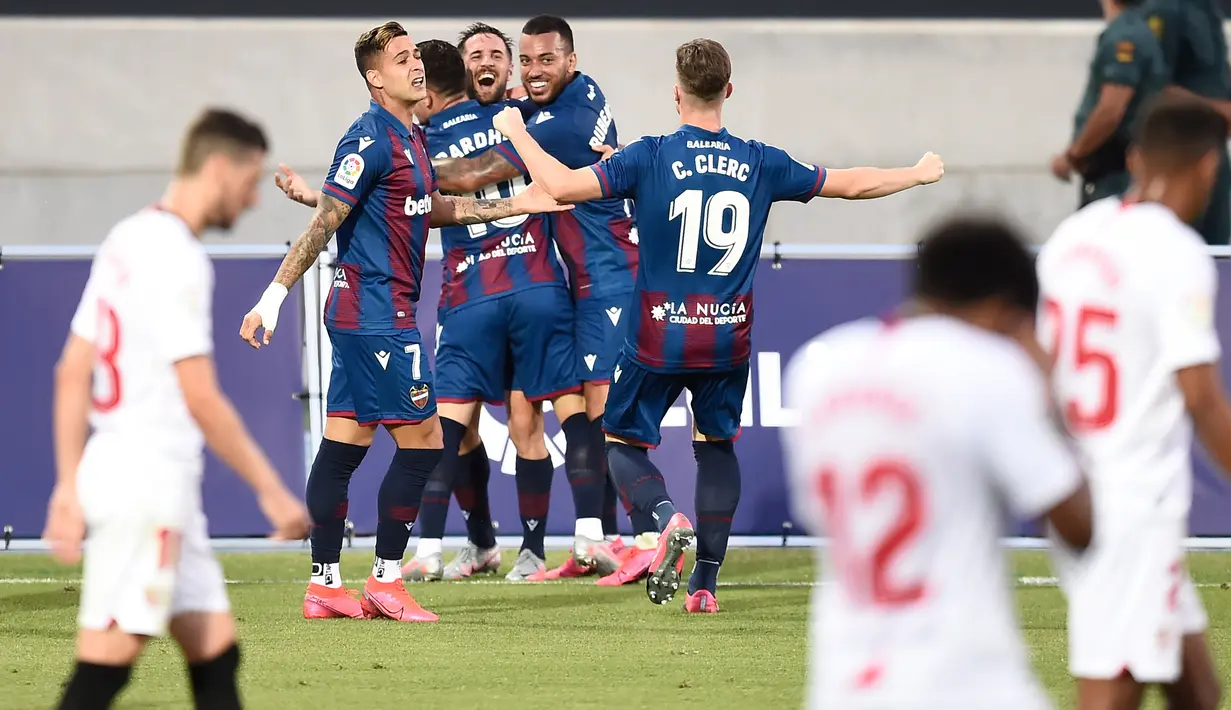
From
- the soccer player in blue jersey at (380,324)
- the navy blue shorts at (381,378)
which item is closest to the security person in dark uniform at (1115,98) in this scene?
the soccer player in blue jersey at (380,324)

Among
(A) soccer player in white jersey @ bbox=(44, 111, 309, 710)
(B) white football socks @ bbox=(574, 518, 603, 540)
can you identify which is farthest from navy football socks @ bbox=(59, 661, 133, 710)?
(B) white football socks @ bbox=(574, 518, 603, 540)

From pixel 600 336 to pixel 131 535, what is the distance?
514 centimetres

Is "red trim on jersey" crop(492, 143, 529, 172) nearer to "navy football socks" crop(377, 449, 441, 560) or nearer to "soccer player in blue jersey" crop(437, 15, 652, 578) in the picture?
"soccer player in blue jersey" crop(437, 15, 652, 578)

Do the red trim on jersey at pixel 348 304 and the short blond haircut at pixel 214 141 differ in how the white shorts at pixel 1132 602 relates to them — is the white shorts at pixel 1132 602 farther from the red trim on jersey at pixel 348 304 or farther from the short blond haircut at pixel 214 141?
the red trim on jersey at pixel 348 304

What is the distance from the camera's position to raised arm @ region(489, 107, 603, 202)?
A: 6723 millimetres

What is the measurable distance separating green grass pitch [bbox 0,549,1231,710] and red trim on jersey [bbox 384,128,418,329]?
1196 millimetres

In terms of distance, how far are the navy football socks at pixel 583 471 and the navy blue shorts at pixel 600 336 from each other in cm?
25

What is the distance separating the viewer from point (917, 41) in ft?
53.7

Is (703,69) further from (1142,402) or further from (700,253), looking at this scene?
(1142,402)

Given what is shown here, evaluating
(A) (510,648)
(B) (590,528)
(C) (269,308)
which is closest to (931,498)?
(A) (510,648)

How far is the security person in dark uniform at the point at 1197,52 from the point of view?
873cm

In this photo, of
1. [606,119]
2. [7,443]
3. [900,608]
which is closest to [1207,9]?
[606,119]

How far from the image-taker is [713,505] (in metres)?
7.23

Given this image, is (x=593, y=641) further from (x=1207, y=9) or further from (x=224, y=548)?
(x=1207, y=9)
